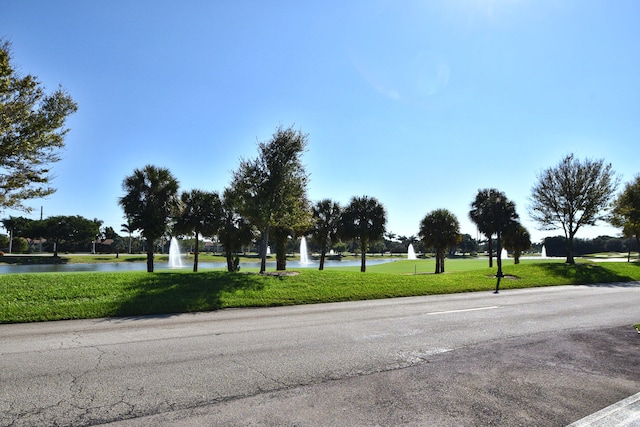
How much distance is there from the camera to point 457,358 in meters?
7.05

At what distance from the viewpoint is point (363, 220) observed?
4150 centimetres

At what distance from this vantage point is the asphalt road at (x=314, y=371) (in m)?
4.52

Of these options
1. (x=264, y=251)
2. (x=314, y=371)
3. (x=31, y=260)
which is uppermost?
(x=264, y=251)

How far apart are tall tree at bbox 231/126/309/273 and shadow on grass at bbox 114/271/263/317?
3976mm

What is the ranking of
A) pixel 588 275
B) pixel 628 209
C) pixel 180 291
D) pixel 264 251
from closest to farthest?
1. pixel 180 291
2. pixel 264 251
3. pixel 588 275
4. pixel 628 209

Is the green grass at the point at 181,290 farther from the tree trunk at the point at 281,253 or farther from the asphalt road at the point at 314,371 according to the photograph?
the tree trunk at the point at 281,253

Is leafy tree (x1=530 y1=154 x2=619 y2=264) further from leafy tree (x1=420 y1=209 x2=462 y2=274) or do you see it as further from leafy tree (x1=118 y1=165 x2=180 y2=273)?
leafy tree (x1=118 y1=165 x2=180 y2=273)

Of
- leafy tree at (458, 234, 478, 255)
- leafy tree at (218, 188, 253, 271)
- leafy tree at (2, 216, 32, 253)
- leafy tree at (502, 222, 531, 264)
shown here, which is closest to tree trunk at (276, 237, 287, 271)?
leafy tree at (218, 188, 253, 271)

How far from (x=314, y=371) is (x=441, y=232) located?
136ft

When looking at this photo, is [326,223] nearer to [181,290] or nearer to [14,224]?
[181,290]

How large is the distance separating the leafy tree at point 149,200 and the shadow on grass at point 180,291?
50.1 feet

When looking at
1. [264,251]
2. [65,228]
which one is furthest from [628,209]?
[65,228]

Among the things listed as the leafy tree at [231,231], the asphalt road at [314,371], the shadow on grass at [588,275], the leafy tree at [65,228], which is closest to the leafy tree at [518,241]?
the shadow on grass at [588,275]

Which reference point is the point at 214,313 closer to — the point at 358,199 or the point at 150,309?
the point at 150,309
